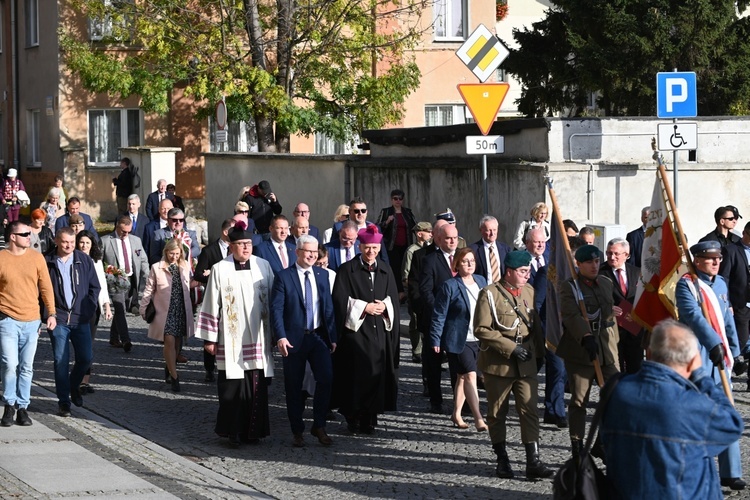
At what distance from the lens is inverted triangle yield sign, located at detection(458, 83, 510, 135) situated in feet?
51.0

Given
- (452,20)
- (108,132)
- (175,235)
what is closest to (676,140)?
(175,235)

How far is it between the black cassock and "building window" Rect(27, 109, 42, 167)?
2877 centimetres

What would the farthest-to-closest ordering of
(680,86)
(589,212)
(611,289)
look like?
(589,212) → (680,86) → (611,289)

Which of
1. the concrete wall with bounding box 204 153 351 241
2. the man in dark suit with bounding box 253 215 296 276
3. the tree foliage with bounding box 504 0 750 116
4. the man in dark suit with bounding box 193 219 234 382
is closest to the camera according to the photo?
the man in dark suit with bounding box 253 215 296 276

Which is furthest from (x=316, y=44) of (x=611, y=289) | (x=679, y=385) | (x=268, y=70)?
(x=679, y=385)

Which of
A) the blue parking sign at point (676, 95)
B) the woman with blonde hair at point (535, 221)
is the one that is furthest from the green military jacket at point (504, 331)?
the blue parking sign at point (676, 95)

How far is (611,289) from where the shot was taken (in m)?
10.2

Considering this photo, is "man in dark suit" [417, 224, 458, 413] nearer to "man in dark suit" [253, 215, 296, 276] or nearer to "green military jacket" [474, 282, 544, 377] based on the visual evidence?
"man in dark suit" [253, 215, 296, 276]

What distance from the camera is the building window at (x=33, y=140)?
126 feet

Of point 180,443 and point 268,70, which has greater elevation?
point 268,70

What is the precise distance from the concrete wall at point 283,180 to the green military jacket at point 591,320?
50.5 ft

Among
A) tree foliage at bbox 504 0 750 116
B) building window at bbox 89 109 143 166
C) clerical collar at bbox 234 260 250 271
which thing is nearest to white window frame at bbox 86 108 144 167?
building window at bbox 89 109 143 166

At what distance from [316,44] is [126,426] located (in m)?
19.5

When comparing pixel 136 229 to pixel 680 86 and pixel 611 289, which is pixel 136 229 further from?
pixel 611 289
